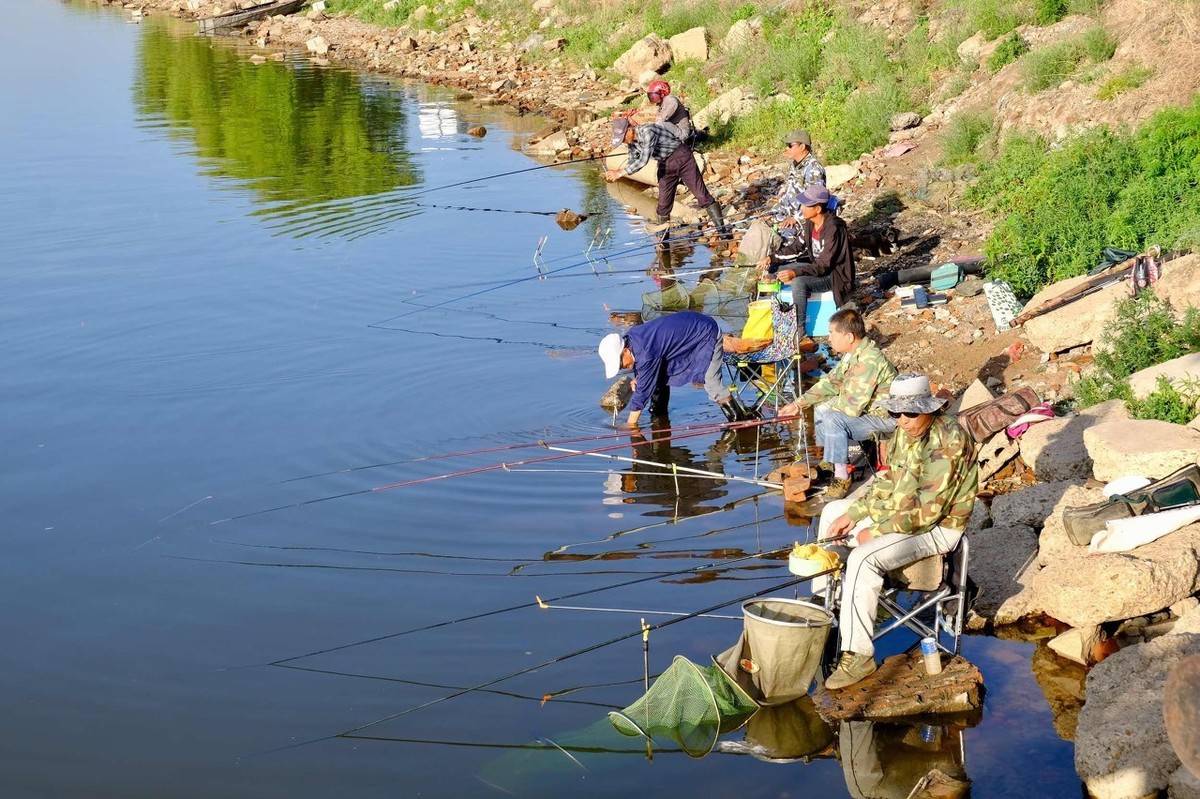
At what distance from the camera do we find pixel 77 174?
24844mm

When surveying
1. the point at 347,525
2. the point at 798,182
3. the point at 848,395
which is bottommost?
the point at 347,525

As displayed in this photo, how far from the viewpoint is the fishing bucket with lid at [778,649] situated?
7.07 meters

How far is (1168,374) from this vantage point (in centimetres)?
952

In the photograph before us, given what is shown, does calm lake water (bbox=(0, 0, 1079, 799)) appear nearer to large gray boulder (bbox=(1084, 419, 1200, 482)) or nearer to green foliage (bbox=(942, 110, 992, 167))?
large gray boulder (bbox=(1084, 419, 1200, 482))

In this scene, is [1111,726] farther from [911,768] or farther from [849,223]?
[849,223]

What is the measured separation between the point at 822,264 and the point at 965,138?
575 centimetres

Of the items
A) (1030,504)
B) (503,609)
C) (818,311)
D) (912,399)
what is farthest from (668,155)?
(912,399)

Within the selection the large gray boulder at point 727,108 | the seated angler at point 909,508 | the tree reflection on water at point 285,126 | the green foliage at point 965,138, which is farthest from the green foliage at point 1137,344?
the large gray boulder at point 727,108

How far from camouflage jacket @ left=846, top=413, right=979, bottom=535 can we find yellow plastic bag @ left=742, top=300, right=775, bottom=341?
4.84 meters

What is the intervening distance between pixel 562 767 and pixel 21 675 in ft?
12.0

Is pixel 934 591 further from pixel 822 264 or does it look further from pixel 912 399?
pixel 822 264

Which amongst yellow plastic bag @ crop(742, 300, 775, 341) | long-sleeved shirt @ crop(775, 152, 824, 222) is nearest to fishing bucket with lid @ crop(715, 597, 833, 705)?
yellow plastic bag @ crop(742, 300, 775, 341)

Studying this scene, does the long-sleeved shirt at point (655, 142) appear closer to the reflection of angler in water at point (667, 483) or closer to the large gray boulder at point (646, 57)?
the reflection of angler in water at point (667, 483)

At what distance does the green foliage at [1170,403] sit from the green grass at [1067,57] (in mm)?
8565
